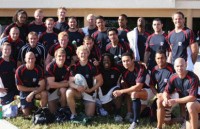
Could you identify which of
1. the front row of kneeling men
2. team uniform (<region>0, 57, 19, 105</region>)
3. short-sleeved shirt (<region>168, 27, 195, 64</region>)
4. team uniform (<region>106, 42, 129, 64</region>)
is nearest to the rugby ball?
the front row of kneeling men

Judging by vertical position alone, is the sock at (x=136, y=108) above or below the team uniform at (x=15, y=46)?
below

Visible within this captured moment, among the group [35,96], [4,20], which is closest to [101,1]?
[4,20]

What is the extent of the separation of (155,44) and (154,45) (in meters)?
0.03

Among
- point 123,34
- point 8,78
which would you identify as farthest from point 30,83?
point 123,34

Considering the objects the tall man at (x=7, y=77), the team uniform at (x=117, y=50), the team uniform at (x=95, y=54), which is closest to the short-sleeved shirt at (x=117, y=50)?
the team uniform at (x=117, y=50)

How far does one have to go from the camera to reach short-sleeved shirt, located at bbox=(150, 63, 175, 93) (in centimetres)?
700

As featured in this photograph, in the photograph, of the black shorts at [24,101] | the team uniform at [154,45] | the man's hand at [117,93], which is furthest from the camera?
the team uniform at [154,45]

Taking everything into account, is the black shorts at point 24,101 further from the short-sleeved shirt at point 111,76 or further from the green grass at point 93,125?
the short-sleeved shirt at point 111,76

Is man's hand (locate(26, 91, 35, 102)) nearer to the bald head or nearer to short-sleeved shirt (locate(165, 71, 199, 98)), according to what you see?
short-sleeved shirt (locate(165, 71, 199, 98))

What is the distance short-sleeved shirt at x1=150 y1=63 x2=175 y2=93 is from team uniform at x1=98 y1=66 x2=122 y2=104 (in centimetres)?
95

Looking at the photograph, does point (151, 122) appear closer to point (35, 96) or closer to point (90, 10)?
point (35, 96)

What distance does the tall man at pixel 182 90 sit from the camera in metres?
6.14

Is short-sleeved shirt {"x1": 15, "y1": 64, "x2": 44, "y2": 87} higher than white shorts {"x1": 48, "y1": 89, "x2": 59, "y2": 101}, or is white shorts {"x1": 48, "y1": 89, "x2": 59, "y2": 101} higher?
short-sleeved shirt {"x1": 15, "y1": 64, "x2": 44, "y2": 87}

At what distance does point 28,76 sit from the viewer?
761 centimetres
